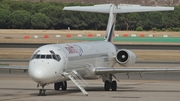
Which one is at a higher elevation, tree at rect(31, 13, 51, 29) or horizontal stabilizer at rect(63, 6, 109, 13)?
tree at rect(31, 13, 51, 29)

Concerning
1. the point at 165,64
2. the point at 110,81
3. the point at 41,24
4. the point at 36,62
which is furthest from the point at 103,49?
the point at 41,24

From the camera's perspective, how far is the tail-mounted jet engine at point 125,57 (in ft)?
117

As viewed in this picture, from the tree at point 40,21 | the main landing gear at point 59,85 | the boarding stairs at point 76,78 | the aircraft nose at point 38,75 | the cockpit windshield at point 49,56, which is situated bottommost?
the main landing gear at point 59,85

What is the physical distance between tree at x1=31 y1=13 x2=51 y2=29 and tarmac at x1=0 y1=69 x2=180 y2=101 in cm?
9543

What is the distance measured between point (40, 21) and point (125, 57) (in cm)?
10654

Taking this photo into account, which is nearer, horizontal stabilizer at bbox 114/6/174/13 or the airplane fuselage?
the airplane fuselage

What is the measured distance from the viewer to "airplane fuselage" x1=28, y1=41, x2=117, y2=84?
94.4 ft

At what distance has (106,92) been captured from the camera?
107 feet

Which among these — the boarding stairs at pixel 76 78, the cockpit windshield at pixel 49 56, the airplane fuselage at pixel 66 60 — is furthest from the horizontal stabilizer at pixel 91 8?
the cockpit windshield at pixel 49 56

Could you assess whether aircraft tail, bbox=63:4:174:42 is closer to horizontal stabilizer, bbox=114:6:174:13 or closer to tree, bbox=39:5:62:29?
horizontal stabilizer, bbox=114:6:174:13

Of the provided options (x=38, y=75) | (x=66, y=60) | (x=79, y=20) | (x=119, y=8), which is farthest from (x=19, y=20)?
(x=38, y=75)

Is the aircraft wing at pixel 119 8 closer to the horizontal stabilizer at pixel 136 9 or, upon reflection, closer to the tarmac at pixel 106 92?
the horizontal stabilizer at pixel 136 9

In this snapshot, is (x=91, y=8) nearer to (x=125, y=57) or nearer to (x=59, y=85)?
(x=125, y=57)

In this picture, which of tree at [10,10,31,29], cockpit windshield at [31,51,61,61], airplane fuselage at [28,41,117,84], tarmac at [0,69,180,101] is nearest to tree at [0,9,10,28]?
Result: tree at [10,10,31,29]
